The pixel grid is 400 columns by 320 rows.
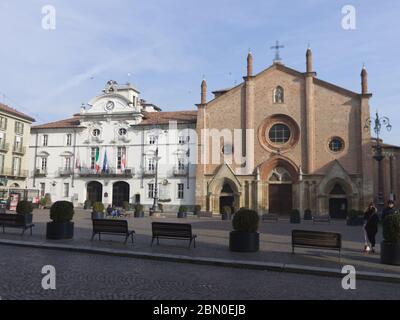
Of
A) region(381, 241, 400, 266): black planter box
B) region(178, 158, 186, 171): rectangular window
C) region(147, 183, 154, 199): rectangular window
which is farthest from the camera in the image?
region(147, 183, 154, 199): rectangular window

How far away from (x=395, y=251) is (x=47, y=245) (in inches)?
425

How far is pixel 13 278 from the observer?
27.0 feet

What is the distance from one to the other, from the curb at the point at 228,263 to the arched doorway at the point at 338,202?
29.6 meters

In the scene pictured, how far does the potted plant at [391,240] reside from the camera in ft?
36.3

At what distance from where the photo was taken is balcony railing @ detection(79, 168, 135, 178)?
45844 mm

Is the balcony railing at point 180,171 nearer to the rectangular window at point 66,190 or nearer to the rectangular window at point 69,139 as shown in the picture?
the rectangular window at point 66,190

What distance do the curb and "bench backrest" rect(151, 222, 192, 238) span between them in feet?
5.57

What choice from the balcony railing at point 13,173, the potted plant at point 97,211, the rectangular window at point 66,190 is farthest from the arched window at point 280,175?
the balcony railing at point 13,173

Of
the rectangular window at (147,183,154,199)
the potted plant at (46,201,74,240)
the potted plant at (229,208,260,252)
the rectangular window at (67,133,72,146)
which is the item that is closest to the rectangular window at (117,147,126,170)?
the rectangular window at (147,183,154,199)

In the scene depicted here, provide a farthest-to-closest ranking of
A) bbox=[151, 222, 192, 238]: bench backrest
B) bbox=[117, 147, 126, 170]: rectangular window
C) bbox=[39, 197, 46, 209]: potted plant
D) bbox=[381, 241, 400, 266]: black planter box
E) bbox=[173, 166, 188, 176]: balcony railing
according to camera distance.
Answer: bbox=[117, 147, 126, 170]: rectangular window < bbox=[173, 166, 188, 176]: balcony railing < bbox=[39, 197, 46, 209]: potted plant < bbox=[151, 222, 192, 238]: bench backrest < bbox=[381, 241, 400, 266]: black planter box

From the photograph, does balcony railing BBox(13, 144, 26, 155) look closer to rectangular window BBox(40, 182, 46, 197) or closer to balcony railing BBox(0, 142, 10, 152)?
balcony railing BBox(0, 142, 10, 152)
